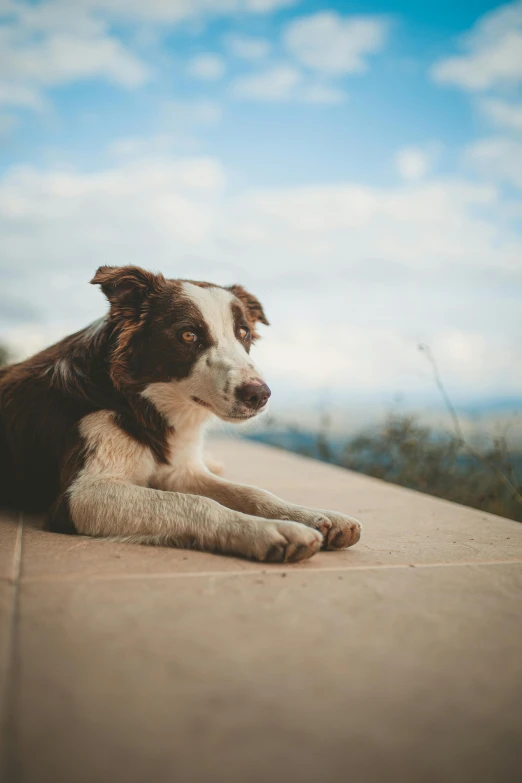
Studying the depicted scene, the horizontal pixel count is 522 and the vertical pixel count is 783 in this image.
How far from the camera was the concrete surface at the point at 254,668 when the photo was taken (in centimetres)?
71

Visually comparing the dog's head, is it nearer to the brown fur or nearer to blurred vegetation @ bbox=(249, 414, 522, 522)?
the brown fur

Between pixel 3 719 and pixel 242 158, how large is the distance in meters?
5.68

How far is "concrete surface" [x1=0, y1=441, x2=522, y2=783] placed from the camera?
0.71 m

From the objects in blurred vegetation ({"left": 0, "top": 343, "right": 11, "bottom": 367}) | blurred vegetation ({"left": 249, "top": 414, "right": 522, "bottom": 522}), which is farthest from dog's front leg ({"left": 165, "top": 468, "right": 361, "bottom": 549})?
blurred vegetation ({"left": 0, "top": 343, "right": 11, "bottom": 367})

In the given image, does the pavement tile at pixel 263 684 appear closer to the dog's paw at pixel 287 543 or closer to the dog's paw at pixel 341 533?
the dog's paw at pixel 287 543

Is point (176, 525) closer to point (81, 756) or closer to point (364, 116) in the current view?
point (81, 756)

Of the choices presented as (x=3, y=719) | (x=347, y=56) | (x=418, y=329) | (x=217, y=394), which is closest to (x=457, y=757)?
(x=3, y=719)

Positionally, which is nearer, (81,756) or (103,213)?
(81,756)

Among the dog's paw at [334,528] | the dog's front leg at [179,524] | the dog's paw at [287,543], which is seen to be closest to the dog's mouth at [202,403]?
the dog's front leg at [179,524]

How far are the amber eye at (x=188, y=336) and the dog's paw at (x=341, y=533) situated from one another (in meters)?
0.95

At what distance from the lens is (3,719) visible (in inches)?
Answer: 30.0

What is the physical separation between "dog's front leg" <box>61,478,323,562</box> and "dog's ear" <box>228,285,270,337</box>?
48.5 inches

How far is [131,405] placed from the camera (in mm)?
2252

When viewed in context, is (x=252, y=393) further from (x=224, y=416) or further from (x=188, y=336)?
(x=188, y=336)
